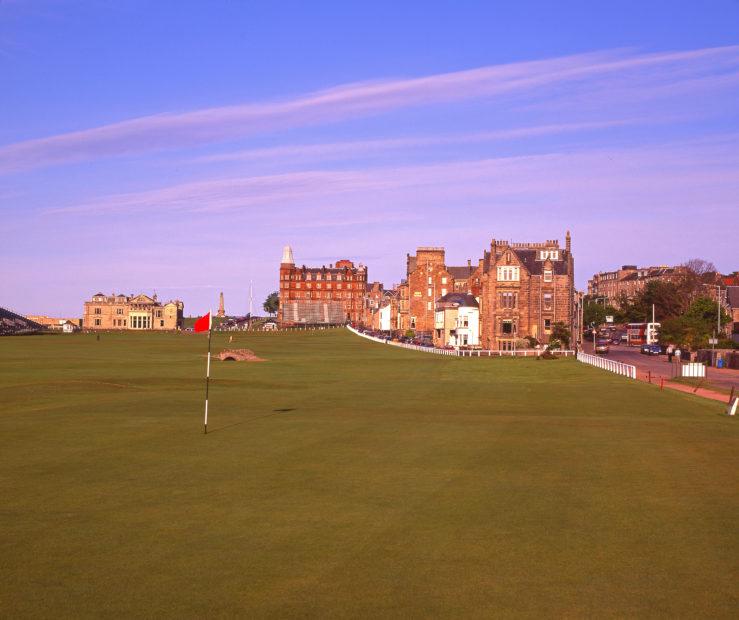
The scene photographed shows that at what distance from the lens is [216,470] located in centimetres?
2283

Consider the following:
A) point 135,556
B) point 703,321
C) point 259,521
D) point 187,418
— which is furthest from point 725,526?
point 703,321

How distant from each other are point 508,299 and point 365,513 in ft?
362

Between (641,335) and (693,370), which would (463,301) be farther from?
(693,370)

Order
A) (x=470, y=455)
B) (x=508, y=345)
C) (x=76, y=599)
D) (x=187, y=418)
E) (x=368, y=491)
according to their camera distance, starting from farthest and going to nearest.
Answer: (x=508, y=345) < (x=187, y=418) < (x=470, y=455) < (x=368, y=491) < (x=76, y=599)

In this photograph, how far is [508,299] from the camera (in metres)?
126

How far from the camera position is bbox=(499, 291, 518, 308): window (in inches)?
4961

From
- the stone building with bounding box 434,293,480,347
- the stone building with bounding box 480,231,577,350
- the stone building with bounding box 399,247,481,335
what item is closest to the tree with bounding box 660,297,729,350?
the stone building with bounding box 480,231,577,350

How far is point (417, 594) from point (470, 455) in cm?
1323

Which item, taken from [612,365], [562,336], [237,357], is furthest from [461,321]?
[612,365]

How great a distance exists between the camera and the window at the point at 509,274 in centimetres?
12562

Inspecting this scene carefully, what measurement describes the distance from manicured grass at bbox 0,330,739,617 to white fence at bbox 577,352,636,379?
101 feet

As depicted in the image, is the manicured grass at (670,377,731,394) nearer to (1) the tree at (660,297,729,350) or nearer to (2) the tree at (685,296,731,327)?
(1) the tree at (660,297,729,350)

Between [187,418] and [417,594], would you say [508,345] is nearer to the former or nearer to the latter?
[187,418]

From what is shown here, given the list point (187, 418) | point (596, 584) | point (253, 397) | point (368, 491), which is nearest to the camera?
point (596, 584)
